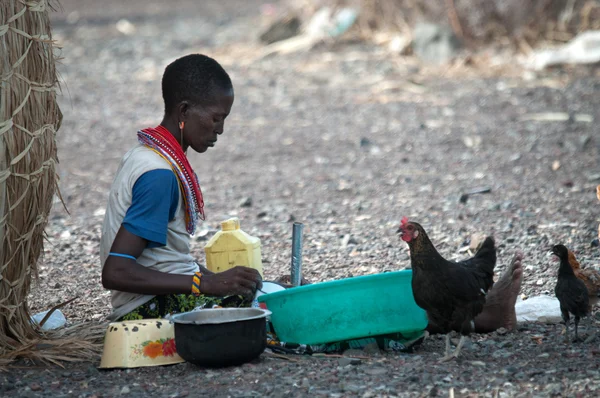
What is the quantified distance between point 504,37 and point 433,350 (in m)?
10.7

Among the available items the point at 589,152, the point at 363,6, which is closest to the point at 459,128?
the point at 589,152

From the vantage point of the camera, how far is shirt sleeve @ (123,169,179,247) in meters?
3.73

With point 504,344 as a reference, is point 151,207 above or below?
above

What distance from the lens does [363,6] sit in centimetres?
1565

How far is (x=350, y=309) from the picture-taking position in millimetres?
3770

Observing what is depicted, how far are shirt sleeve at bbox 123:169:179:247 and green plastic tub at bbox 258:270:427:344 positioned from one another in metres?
0.59

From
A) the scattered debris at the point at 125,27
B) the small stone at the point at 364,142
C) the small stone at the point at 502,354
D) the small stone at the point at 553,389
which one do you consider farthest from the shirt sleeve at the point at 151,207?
the scattered debris at the point at 125,27

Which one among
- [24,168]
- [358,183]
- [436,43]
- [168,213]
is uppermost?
[436,43]

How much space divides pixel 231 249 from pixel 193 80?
0.96m

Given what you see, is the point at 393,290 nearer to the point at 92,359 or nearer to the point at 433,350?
the point at 433,350

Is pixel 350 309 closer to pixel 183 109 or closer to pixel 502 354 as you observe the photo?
pixel 502 354

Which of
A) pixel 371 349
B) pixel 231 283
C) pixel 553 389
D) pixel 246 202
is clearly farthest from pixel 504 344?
pixel 246 202

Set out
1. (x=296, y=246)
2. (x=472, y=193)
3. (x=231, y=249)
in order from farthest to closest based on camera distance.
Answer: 1. (x=472, y=193)
2. (x=231, y=249)
3. (x=296, y=246)

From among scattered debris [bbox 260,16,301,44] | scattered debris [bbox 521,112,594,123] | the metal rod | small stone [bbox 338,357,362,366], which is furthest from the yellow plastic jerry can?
scattered debris [bbox 260,16,301,44]
